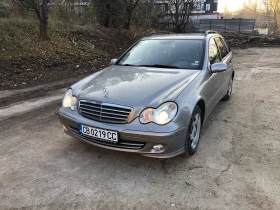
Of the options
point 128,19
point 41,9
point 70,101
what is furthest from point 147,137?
point 128,19

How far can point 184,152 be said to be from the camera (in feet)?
10.6

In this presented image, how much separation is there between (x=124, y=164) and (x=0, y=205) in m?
1.39

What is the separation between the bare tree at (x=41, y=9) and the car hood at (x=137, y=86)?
25.5ft

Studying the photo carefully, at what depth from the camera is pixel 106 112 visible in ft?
9.82

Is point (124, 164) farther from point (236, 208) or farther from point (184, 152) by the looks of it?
point (236, 208)

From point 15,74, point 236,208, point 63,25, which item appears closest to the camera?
point 236,208

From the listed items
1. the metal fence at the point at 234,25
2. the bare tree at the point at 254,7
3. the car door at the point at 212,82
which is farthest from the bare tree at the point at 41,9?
the bare tree at the point at 254,7

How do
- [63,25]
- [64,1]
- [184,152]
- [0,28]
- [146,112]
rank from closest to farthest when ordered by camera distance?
[146,112]
[184,152]
[0,28]
[63,25]
[64,1]

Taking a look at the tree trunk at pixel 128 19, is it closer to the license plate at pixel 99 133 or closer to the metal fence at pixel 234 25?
the metal fence at pixel 234 25

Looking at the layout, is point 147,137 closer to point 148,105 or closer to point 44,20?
point 148,105

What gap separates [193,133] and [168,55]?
4.86ft

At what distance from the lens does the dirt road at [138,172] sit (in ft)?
8.53

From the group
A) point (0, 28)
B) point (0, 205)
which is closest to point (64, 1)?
point (0, 28)

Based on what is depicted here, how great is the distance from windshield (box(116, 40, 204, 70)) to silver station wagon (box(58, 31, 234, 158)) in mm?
16
